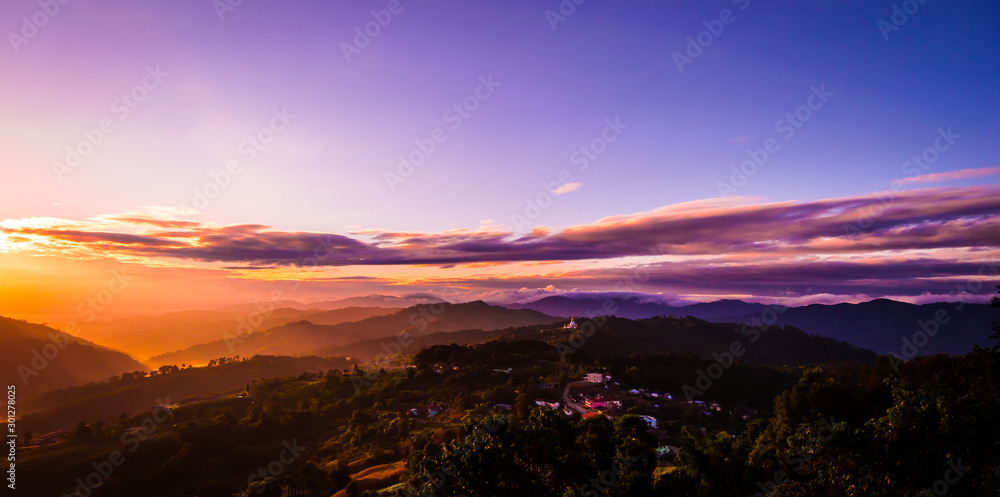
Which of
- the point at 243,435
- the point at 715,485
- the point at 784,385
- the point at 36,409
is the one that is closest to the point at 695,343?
the point at 784,385

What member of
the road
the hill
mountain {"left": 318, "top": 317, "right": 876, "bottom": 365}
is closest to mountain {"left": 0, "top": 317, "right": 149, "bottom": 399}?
the hill

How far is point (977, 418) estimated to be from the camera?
13.0m

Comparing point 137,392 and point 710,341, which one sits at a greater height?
point 710,341

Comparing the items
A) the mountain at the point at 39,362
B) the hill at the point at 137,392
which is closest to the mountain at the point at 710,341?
the hill at the point at 137,392

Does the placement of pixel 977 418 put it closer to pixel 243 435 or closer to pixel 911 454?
pixel 911 454

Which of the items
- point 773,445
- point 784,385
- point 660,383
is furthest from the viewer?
point 784,385

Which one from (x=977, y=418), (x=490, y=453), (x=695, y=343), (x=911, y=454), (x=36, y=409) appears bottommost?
(x=36, y=409)

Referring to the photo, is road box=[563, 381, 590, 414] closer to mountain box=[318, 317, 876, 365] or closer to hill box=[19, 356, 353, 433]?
mountain box=[318, 317, 876, 365]

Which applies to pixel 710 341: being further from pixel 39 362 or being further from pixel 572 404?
pixel 39 362

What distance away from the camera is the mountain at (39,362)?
156m

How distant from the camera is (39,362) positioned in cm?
16612

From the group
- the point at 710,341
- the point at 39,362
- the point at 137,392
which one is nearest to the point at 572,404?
the point at 137,392

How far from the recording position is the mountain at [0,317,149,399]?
511 ft

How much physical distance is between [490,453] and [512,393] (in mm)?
58892
